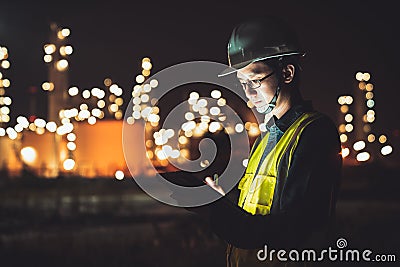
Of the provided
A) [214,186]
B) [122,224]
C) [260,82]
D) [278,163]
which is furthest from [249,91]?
[122,224]

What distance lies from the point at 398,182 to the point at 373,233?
6.97ft

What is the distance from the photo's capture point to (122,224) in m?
8.39

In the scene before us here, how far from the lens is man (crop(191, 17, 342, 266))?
72.1 inches

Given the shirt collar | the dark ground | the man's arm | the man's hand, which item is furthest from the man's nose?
the dark ground

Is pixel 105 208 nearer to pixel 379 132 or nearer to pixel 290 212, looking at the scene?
pixel 379 132

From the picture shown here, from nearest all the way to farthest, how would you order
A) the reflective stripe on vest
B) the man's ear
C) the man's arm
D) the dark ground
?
the man's arm
the reflective stripe on vest
the man's ear
the dark ground

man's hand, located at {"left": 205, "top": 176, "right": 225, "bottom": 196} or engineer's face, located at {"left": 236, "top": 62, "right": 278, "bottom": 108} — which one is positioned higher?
engineer's face, located at {"left": 236, "top": 62, "right": 278, "bottom": 108}

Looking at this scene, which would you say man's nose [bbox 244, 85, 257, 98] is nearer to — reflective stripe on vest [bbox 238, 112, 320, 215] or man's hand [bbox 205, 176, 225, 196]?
reflective stripe on vest [bbox 238, 112, 320, 215]

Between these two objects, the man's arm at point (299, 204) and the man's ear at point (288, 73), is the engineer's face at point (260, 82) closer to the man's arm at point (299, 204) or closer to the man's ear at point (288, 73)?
the man's ear at point (288, 73)

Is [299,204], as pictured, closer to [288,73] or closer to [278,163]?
[278,163]

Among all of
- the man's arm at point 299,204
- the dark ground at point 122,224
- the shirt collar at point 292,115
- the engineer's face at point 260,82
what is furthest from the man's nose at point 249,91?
the dark ground at point 122,224

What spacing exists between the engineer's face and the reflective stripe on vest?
0.12 metres

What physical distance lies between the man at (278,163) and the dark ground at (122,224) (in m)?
3.92

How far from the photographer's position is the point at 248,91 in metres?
2.14
